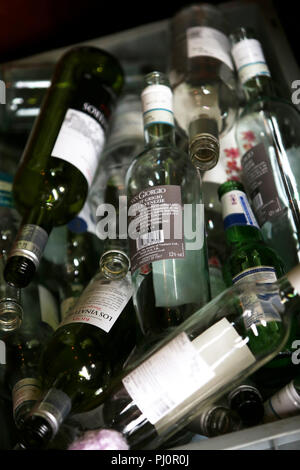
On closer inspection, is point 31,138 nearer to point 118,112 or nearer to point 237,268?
point 118,112

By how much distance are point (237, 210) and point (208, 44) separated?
0.38 meters

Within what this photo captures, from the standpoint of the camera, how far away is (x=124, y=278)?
34.6 inches

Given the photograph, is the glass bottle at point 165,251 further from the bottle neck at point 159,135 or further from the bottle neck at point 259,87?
the bottle neck at point 259,87

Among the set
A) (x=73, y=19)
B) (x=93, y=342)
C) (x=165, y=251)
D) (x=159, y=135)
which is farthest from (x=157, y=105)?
(x=73, y=19)

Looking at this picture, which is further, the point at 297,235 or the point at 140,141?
the point at 140,141

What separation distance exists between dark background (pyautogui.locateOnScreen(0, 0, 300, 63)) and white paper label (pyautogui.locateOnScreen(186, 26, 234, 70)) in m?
0.22

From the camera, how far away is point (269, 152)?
0.97m

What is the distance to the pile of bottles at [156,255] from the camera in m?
0.70

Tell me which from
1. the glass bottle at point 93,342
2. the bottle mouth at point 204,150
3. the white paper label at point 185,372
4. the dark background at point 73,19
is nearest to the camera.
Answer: the white paper label at point 185,372

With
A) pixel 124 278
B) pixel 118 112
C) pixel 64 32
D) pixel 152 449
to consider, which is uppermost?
pixel 64 32

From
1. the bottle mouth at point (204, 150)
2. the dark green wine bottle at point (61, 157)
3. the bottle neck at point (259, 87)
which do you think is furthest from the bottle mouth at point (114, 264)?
the bottle neck at point (259, 87)

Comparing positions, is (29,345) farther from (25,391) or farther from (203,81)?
(203,81)

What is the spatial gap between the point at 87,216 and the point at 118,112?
26 cm

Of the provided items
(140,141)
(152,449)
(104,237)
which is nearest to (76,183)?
(104,237)
